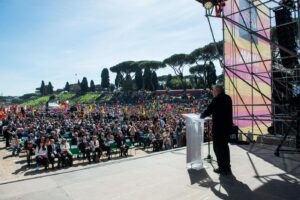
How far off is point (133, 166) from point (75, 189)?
4.91 ft

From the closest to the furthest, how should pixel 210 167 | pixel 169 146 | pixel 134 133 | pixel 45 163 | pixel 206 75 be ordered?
pixel 210 167
pixel 45 163
pixel 169 146
pixel 134 133
pixel 206 75

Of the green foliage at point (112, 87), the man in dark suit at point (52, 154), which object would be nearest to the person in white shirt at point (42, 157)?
the man in dark suit at point (52, 154)

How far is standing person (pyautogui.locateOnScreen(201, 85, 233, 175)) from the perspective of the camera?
448 centimetres

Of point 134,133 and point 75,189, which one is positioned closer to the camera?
point 75,189

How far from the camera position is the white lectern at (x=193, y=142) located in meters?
4.98

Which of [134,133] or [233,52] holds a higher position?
[233,52]

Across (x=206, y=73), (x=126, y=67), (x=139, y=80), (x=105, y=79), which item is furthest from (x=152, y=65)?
(x=105, y=79)

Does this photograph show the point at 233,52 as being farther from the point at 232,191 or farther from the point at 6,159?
the point at 6,159

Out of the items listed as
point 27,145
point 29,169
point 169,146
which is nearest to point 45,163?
point 29,169

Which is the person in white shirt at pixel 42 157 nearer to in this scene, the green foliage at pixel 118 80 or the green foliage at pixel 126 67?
the green foliage at pixel 126 67

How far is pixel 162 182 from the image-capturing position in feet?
13.9

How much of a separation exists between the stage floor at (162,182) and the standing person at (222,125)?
0.96 ft

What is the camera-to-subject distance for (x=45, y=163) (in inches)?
383

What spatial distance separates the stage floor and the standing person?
0.29m
